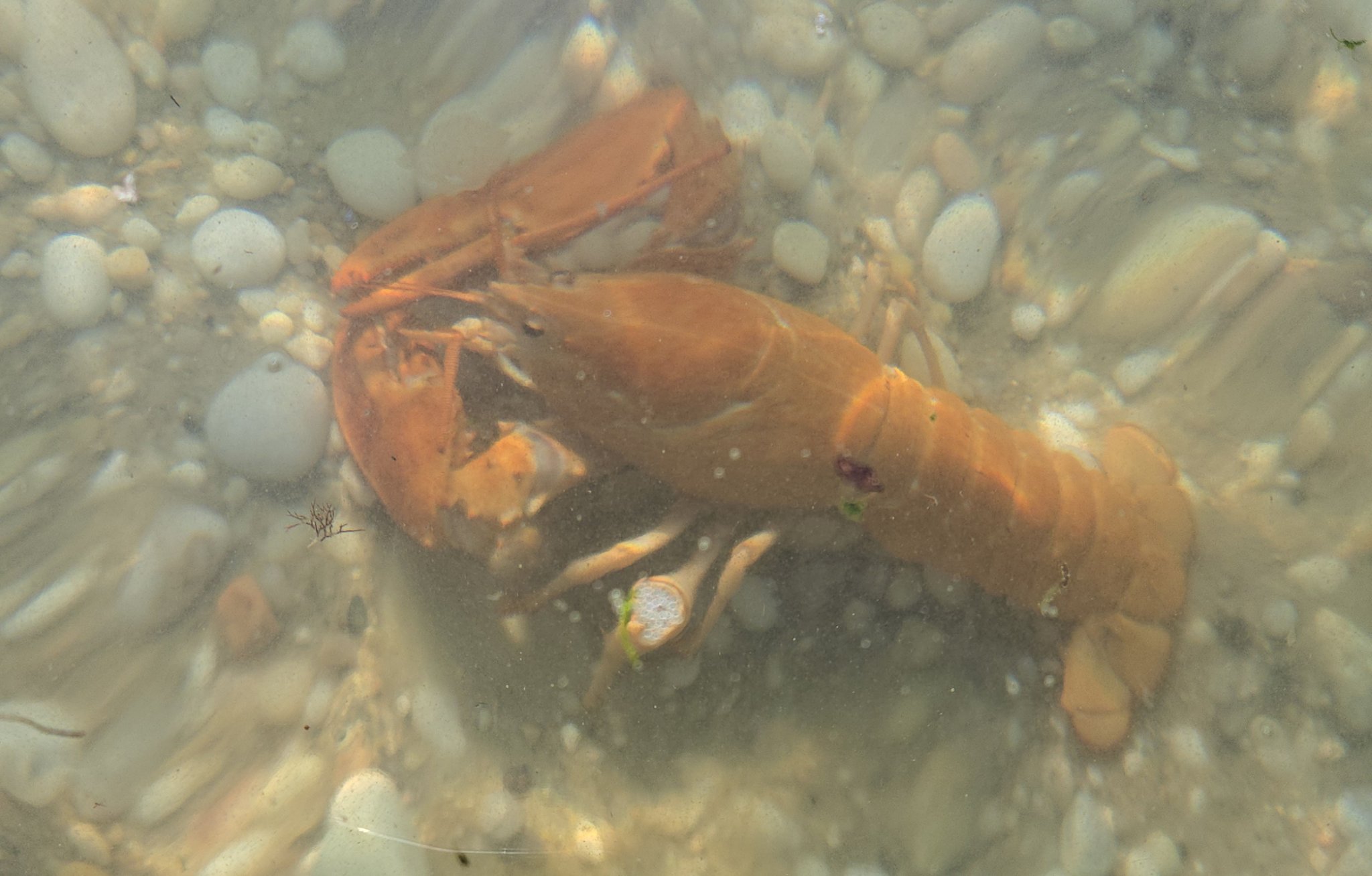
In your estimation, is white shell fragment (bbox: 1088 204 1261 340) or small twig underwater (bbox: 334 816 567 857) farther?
white shell fragment (bbox: 1088 204 1261 340)

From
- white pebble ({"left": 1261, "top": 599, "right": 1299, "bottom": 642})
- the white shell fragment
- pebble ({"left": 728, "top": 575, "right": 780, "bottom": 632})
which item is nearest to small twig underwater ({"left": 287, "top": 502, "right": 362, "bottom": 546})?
pebble ({"left": 728, "top": 575, "right": 780, "bottom": 632})

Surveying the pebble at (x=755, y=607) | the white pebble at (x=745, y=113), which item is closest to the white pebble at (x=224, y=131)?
the white pebble at (x=745, y=113)

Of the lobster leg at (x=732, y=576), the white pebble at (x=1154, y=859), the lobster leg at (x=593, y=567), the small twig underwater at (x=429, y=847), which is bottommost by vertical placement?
the white pebble at (x=1154, y=859)

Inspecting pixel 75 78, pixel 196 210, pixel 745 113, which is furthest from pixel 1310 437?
pixel 75 78

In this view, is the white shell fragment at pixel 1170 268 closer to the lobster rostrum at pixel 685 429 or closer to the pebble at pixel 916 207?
the lobster rostrum at pixel 685 429

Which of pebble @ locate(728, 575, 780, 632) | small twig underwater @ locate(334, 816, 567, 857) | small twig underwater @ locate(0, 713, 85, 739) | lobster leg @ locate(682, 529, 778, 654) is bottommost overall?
small twig underwater @ locate(334, 816, 567, 857)

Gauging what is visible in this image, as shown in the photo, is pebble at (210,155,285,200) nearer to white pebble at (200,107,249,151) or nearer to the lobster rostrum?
white pebble at (200,107,249,151)
